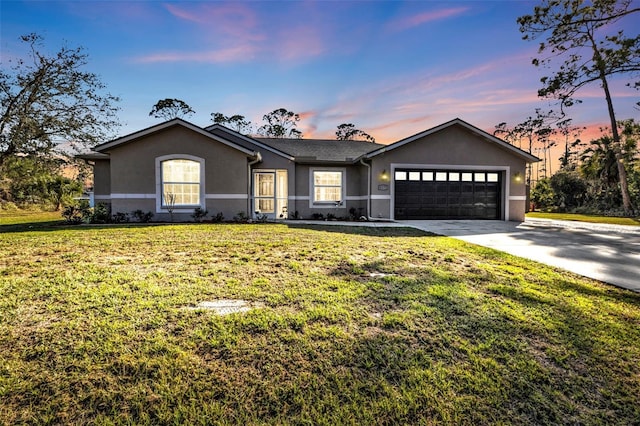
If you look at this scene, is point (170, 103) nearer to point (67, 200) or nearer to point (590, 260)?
point (67, 200)

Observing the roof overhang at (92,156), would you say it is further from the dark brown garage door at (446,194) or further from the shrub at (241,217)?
the dark brown garage door at (446,194)

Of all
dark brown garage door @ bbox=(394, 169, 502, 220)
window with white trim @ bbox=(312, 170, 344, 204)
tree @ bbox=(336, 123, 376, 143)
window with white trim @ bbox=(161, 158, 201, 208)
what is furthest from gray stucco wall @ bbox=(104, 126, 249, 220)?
tree @ bbox=(336, 123, 376, 143)

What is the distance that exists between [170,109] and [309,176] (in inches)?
1045

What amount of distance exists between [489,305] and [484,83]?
13541 mm

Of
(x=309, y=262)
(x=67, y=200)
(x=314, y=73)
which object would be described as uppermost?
(x=314, y=73)

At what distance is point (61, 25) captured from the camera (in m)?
12.0

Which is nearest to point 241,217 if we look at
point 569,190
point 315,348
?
point 315,348

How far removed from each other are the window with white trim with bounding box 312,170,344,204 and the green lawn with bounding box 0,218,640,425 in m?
10.3

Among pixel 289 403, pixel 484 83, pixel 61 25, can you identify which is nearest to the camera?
pixel 289 403

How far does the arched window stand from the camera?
12383 mm

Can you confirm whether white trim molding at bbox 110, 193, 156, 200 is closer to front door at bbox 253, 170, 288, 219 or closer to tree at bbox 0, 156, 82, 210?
tree at bbox 0, 156, 82, 210

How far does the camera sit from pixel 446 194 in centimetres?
1418

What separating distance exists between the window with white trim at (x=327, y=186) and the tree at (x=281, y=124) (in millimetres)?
23166

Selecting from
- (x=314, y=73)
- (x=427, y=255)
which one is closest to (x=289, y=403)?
(x=427, y=255)
